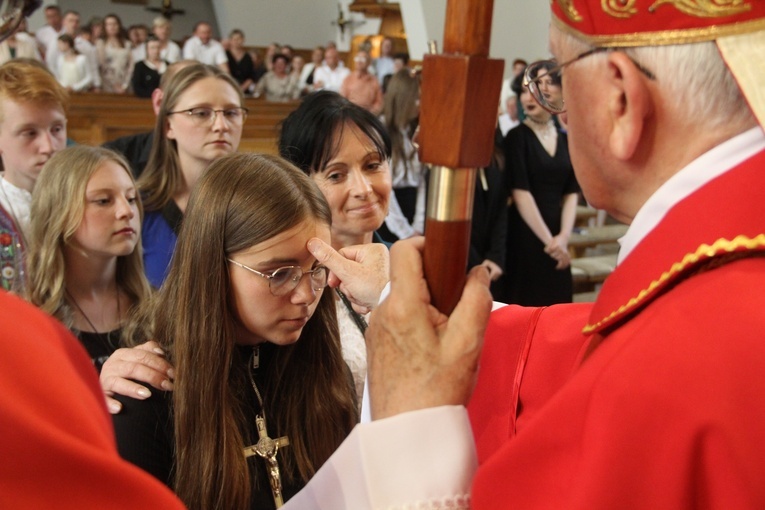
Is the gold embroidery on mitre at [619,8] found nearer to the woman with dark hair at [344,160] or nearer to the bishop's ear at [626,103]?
the bishop's ear at [626,103]

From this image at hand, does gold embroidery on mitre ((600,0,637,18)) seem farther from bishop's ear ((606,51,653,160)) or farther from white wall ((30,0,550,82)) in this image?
white wall ((30,0,550,82))

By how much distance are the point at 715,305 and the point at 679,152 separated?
8.1 inches

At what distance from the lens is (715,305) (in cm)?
82

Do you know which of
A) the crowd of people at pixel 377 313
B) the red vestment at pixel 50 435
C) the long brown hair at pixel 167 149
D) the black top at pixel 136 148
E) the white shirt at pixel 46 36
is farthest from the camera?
the white shirt at pixel 46 36

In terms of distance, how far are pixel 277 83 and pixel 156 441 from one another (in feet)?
39.3

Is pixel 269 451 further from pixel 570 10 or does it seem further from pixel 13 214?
pixel 13 214

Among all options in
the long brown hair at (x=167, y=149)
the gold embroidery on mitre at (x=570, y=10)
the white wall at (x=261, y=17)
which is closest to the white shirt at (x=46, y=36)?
the white wall at (x=261, y=17)

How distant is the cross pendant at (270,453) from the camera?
5.39ft

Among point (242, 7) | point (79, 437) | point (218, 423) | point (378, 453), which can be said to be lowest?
point (218, 423)

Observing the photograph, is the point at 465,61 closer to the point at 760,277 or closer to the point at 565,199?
the point at 760,277

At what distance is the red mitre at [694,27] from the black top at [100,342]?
6.16ft

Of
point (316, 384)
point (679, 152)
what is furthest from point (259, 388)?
point (679, 152)

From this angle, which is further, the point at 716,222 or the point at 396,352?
the point at 396,352

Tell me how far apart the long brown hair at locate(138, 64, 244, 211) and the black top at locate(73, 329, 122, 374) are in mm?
808
